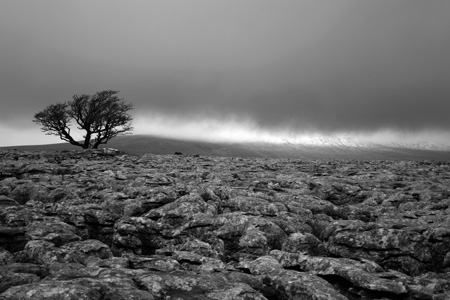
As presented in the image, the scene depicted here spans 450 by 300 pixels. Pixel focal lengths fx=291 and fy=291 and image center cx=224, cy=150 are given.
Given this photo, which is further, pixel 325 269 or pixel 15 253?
pixel 15 253

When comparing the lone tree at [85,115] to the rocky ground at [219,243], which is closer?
the rocky ground at [219,243]

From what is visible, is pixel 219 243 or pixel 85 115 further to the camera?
pixel 85 115

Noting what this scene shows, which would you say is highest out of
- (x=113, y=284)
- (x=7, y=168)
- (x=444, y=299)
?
(x=7, y=168)

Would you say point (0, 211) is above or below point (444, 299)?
above

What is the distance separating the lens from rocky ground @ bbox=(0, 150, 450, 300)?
7.16 metres

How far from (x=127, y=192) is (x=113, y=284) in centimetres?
Answer: 1201

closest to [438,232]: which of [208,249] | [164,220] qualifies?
[208,249]

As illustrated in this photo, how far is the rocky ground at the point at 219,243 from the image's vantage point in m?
7.16

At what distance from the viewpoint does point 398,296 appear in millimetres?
7559

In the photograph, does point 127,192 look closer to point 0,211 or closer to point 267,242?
point 0,211

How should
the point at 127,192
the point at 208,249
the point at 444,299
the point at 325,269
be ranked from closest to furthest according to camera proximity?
the point at 444,299
the point at 325,269
the point at 208,249
the point at 127,192

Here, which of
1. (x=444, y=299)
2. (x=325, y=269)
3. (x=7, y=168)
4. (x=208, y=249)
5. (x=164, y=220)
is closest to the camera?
(x=444, y=299)

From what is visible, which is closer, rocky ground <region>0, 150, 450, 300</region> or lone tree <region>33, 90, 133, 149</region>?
rocky ground <region>0, 150, 450, 300</region>

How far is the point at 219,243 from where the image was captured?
38.8ft
